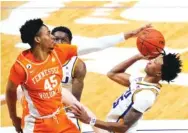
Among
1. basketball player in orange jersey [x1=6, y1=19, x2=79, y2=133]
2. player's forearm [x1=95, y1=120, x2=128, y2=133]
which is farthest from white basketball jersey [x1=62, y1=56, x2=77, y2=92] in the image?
player's forearm [x1=95, y1=120, x2=128, y2=133]

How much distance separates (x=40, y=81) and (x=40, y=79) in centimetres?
2

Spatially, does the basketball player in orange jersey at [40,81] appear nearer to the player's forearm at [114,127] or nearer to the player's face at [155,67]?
the player's forearm at [114,127]

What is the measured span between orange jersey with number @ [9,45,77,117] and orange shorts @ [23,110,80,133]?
5 centimetres

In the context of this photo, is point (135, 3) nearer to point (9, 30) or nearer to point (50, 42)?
point (9, 30)

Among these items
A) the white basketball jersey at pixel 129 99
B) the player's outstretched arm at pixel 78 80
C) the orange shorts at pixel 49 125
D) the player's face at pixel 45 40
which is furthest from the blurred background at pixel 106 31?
the player's face at pixel 45 40

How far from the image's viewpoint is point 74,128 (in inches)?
163

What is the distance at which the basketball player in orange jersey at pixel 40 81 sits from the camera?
3.94 meters

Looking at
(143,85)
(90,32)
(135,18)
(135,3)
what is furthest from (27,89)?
(135,3)

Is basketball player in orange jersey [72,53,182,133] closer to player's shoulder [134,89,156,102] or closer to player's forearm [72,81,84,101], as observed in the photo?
player's shoulder [134,89,156,102]

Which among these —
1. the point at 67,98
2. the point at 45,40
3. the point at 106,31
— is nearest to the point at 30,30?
the point at 45,40

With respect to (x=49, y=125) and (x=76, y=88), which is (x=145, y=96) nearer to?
(x=49, y=125)

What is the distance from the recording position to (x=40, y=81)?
3.97 m

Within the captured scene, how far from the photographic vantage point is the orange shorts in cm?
407

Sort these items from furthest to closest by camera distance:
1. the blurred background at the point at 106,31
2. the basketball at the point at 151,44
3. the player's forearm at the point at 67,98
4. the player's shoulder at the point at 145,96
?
the blurred background at the point at 106,31 → the basketball at the point at 151,44 → the player's forearm at the point at 67,98 → the player's shoulder at the point at 145,96
